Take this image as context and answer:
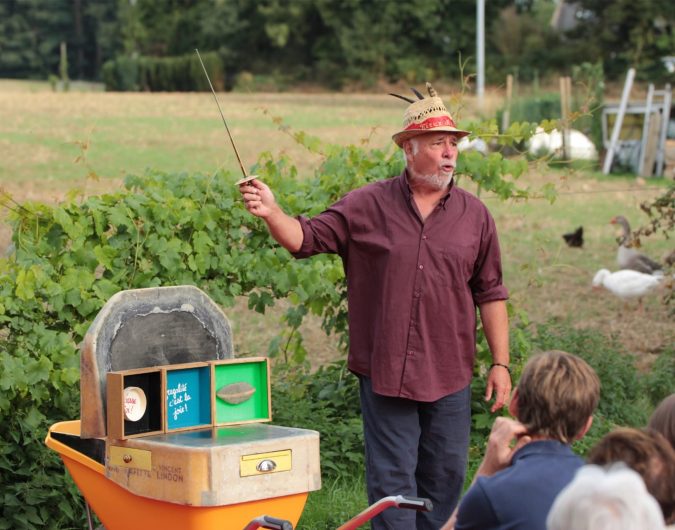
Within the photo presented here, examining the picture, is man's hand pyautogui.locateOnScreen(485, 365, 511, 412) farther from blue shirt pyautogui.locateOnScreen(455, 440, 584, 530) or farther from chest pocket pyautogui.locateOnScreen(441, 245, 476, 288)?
blue shirt pyautogui.locateOnScreen(455, 440, 584, 530)

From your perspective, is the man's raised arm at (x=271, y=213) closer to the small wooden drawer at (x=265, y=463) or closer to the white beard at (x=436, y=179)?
the white beard at (x=436, y=179)

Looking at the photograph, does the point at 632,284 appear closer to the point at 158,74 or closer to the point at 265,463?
the point at 265,463

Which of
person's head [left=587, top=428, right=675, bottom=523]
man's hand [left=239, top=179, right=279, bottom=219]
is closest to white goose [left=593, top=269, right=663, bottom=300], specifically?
man's hand [left=239, top=179, right=279, bottom=219]

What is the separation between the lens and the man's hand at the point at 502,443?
9.96 feet

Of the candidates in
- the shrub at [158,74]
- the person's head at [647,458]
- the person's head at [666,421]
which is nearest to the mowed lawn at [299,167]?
the person's head at [666,421]

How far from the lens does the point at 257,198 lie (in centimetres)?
411

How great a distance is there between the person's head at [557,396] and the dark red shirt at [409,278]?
1.33 meters

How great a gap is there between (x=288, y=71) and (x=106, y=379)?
59.3 meters

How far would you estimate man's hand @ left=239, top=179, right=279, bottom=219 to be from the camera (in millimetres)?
4109

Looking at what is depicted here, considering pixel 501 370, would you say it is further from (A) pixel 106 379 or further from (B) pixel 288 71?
(B) pixel 288 71

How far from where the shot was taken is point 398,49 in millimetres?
59250

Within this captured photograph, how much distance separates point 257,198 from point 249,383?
645 mm

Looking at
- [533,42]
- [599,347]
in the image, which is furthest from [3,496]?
[533,42]

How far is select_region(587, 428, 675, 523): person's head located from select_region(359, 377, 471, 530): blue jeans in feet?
6.17
